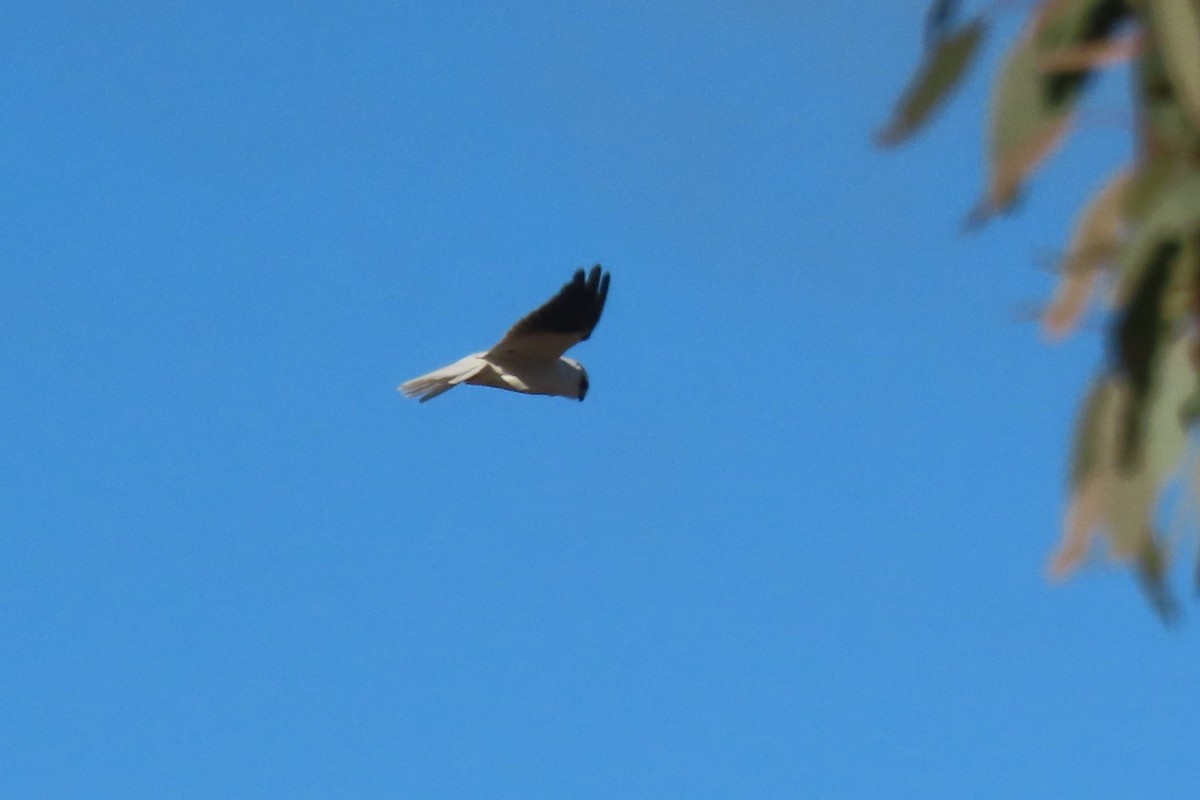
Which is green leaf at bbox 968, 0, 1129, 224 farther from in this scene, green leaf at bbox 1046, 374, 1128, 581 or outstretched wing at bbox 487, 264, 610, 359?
outstretched wing at bbox 487, 264, 610, 359

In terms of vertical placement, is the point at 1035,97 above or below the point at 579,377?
below

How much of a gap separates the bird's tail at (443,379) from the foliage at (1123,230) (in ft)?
18.3

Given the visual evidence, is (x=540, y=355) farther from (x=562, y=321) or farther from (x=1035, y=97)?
(x=1035, y=97)

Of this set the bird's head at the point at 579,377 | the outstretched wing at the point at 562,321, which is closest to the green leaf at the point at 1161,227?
the outstretched wing at the point at 562,321

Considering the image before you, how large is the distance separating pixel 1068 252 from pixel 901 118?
186mm

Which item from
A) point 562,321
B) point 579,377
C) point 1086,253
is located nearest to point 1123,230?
point 1086,253

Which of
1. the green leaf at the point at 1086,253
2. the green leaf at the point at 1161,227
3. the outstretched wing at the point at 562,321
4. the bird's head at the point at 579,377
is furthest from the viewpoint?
the bird's head at the point at 579,377

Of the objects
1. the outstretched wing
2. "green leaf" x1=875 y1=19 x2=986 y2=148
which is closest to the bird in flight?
the outstretched wing

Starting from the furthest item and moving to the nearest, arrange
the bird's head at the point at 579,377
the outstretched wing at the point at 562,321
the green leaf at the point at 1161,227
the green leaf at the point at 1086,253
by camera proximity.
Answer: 1. the bird's head at the point at 579,377
2. the outstretched wing at the point at 562,321
3. the green leaf at the point at 1086,253
4. the green leaf at the point at 1161,227

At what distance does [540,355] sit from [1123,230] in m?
5.79

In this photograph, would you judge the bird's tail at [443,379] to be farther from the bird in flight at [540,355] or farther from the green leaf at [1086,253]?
the green leaf at [1086,253]

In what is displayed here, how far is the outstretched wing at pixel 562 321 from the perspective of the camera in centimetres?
702

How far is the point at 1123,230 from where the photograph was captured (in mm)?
1604

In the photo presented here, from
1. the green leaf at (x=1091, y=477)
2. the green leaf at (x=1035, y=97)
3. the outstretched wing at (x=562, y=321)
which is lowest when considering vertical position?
the green leaf at (x=1091, y=477)
